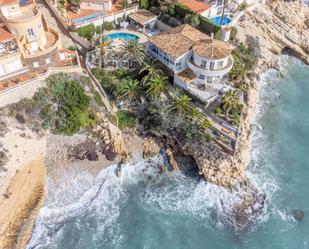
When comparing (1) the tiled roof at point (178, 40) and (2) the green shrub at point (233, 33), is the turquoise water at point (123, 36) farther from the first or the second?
(2) the green shrub at point (233, 33)

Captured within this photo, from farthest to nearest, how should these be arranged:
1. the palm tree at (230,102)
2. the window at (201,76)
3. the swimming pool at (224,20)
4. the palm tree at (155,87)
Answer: the swimming pool at (224,20) < the window at (201,76) < the palm tree at (155,87) < the palm tree at (230,102)

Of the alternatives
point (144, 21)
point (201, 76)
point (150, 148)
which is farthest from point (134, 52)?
point (150, 148)

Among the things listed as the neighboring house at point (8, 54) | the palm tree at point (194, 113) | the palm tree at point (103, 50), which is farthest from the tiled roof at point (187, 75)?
the neighboring house at point (8, 54)

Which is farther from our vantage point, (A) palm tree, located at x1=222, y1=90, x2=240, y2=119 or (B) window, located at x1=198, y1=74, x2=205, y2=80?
(B) window, located at x1=198, y1=74, x2=205, y2=80

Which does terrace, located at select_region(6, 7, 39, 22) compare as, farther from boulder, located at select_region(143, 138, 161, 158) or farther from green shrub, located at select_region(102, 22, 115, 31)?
boulder, located at select_region(143, 138, 161, 158)

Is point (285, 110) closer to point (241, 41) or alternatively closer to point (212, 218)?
point (241, 41)

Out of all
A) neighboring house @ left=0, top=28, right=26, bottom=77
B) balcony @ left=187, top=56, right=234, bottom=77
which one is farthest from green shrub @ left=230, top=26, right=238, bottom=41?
neighboring house @ left=0, top=28, right=26, bottom=77
